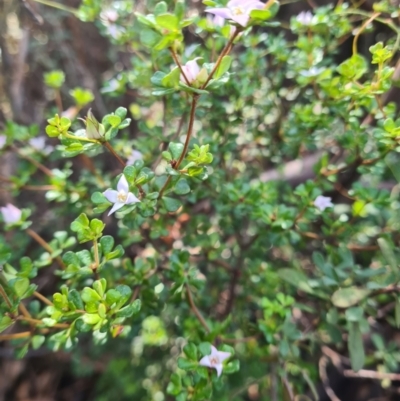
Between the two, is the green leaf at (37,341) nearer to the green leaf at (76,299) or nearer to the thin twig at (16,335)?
the thin twig at (16,335)

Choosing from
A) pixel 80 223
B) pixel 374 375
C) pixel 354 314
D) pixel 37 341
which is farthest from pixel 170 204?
pixel 374 375

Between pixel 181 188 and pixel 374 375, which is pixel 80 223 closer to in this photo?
pixel 181 188

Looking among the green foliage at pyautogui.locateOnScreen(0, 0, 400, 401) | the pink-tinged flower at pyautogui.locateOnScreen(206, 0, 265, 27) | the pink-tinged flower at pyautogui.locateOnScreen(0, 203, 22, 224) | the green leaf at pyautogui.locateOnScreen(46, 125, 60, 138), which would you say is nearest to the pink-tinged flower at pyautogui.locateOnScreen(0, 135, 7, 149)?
the green foliage at pyautogui.locateOnScreen(0, 0, 400, 401)

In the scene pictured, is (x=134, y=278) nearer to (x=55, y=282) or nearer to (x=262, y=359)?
(x=262, y=359)


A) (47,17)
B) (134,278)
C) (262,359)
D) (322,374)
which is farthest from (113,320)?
(47,17)

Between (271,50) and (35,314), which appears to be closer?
(35,314)

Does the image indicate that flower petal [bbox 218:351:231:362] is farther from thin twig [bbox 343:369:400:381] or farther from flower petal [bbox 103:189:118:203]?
thin twig [bbox 343:369:400:381]

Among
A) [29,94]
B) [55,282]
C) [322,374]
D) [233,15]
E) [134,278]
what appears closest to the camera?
[233,15]
